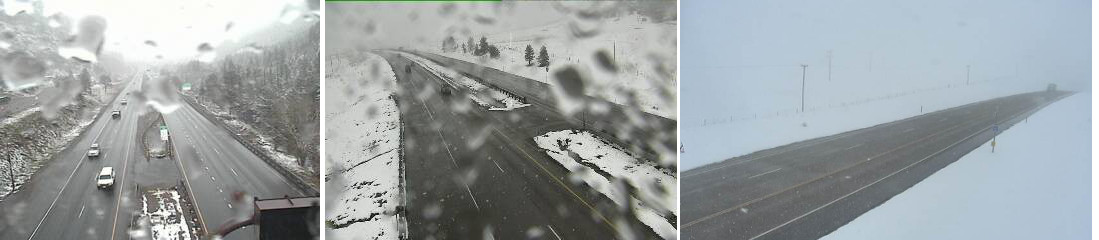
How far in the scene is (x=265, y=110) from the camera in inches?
96.0

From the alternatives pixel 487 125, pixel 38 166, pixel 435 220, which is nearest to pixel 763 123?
pixel 487 125

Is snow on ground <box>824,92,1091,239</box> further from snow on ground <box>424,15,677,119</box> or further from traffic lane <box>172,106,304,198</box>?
traffic lane <box>172,106,304,198</box>

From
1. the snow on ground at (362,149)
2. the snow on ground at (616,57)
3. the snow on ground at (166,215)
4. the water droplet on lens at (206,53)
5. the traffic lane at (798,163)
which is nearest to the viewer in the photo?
the snow on ground at (166,215)

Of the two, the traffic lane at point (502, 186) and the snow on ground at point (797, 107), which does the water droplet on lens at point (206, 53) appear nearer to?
the traffic lane at point (502, 186)

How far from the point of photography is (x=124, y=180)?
2.24 m

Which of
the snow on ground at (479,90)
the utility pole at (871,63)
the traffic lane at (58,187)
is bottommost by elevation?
the traffic lane at (58,187)

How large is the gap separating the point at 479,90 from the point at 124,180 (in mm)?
1462

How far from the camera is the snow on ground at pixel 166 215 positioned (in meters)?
2.25

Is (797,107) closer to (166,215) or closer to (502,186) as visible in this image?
(502,186)

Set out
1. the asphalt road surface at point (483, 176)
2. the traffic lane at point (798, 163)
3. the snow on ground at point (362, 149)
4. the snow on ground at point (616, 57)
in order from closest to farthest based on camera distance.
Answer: the snow on ground at point (362, 149) < the asphalt road surface at point (483, 176) < the snow on ground at point (616, 57) < the traffic lane at point (798, 163)

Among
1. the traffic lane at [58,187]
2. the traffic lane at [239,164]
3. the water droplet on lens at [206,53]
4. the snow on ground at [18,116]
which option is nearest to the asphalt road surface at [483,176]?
the traffic lane at [239,164]

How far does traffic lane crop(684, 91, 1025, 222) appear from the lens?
2.96 metres

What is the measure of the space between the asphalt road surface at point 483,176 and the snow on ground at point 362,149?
62mm

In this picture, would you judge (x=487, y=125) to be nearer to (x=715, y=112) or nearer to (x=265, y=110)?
(x=265, y=110)
